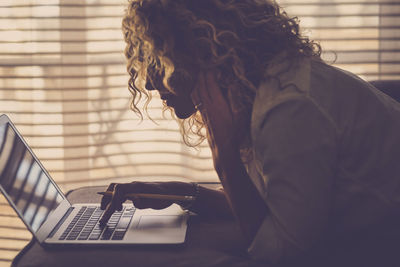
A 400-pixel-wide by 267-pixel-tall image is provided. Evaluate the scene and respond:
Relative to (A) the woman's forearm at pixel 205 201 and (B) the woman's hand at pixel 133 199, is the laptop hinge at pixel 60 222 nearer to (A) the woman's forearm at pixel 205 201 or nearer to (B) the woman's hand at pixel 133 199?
(B) the woman's hand at pixel 133 199

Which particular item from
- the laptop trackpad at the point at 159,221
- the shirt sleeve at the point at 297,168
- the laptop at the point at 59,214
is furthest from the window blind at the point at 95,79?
the shirt sleeve at the point at 297,168

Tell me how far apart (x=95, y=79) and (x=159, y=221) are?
4.00ft

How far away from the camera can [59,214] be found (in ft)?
3.72

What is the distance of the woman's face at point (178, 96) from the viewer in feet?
3.43

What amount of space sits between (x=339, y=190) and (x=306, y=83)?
227 mm

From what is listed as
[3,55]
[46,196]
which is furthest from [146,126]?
[46,196]

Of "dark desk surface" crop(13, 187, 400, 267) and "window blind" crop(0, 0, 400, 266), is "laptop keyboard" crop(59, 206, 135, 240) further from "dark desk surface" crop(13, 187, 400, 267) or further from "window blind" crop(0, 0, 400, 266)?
"window blind" crop(0, 0, 400, 266)

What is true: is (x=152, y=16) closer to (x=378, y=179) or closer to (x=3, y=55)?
(x=378, y=179)

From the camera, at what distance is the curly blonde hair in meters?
1.01

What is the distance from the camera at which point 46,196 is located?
115 centimetres

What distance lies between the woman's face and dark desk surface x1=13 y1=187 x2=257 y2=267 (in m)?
0.32

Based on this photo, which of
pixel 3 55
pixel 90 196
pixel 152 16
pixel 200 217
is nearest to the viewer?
pixel 152 16

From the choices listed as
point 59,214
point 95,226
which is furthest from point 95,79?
point 95,226

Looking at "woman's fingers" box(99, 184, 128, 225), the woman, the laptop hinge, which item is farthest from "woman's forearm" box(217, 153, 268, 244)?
the laptop hinge
